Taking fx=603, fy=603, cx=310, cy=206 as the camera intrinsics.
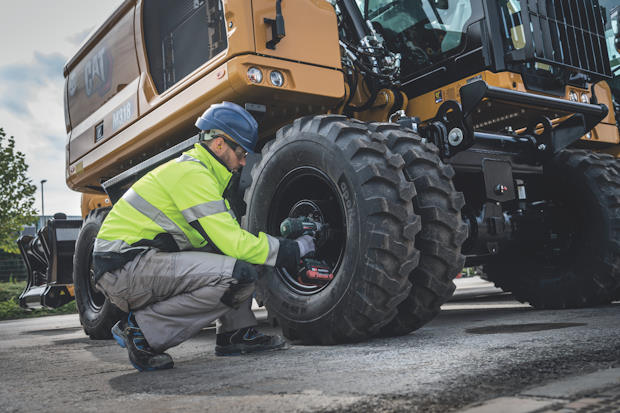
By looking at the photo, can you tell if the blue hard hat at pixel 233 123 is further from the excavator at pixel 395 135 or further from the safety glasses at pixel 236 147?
the excavator at pixel 395 135

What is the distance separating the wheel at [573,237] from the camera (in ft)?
15.5

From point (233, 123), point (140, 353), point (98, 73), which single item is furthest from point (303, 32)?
point (98, 73)

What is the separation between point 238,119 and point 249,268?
91 centimetres

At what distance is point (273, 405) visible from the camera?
202cm

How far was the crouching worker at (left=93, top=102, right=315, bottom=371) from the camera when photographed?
321cm

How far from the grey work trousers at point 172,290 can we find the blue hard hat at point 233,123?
0.72 metres

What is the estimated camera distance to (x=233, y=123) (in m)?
3.55

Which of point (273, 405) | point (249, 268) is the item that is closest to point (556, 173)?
point (249, 268)

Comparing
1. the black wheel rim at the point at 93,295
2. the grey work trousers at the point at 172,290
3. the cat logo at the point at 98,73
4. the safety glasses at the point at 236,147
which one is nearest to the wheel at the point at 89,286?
the black wheel rim at the point at 93,295

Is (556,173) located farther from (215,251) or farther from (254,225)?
(215,251)

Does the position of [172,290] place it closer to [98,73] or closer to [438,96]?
[438,96]

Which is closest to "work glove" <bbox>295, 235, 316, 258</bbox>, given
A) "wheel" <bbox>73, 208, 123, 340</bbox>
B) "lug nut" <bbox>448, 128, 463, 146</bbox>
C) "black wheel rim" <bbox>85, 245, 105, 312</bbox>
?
"lug nut" <bbox>448, 128, 463, 146</bbox>

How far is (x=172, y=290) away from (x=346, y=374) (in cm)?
124

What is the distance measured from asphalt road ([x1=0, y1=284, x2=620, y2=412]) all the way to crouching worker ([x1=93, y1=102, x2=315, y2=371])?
0.75ft
